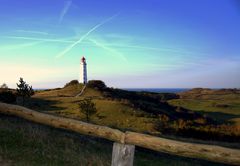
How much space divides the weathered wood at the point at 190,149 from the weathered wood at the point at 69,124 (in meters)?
0.35

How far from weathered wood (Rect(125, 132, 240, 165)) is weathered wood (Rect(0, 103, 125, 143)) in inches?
13.9

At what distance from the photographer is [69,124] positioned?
7.49 meters

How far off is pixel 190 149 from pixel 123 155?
4.09 ft

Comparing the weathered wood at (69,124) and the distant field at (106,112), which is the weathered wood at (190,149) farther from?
the distant field at (106,112)

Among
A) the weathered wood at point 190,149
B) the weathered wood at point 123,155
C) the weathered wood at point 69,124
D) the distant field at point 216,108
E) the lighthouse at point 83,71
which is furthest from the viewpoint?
the distant field at point 216,108

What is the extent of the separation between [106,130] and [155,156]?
9.23 m

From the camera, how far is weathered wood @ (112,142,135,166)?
6.05 m

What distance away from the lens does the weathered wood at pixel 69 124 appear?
6.59 meters

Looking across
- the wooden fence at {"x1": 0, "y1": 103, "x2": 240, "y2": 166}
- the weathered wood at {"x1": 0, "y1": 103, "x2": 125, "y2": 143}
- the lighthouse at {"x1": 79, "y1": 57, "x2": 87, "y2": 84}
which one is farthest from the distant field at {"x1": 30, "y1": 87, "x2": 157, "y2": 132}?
the wooden fence at {"x1": 0, "y1": 103, "x2": 240, "y2": 166}

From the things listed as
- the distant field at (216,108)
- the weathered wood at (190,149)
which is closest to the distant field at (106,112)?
the distant field at (216,108)

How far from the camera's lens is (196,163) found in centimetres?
1588

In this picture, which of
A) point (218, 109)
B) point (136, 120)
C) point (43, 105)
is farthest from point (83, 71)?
point (218, 109)

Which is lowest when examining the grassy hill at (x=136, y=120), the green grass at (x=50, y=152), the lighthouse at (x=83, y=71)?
the grassy hill at (x=136, y=120)

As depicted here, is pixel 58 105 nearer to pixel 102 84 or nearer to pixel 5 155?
pixel 102 84
